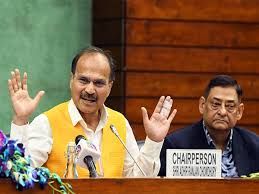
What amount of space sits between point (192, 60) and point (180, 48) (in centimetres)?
12

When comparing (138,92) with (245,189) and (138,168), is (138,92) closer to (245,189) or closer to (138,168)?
(138,168)

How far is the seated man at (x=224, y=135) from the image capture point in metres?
6.26

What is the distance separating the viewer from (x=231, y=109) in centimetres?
643

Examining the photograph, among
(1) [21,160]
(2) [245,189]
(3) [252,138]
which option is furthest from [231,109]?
(1) [21,160]

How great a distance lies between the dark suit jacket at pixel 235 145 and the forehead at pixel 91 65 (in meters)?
0.61

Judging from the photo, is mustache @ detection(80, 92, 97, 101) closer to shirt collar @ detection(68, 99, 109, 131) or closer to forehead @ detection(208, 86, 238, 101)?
shirt collar @ detection(68, 99, 109, 131)

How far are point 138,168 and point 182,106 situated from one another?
291 cm

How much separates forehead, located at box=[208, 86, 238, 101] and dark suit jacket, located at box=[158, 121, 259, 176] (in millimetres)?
155

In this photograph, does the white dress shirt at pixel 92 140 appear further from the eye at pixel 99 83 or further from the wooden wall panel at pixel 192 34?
the wooden wall panel at pixel 192 34

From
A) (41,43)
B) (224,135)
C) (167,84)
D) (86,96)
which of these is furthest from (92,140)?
(167,84)

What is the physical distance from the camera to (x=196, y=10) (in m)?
8.58

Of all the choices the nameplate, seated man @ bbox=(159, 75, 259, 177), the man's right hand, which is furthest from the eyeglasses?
the man's right hand

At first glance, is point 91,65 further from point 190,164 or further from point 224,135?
point 224,135

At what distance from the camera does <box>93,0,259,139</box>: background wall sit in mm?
8406
